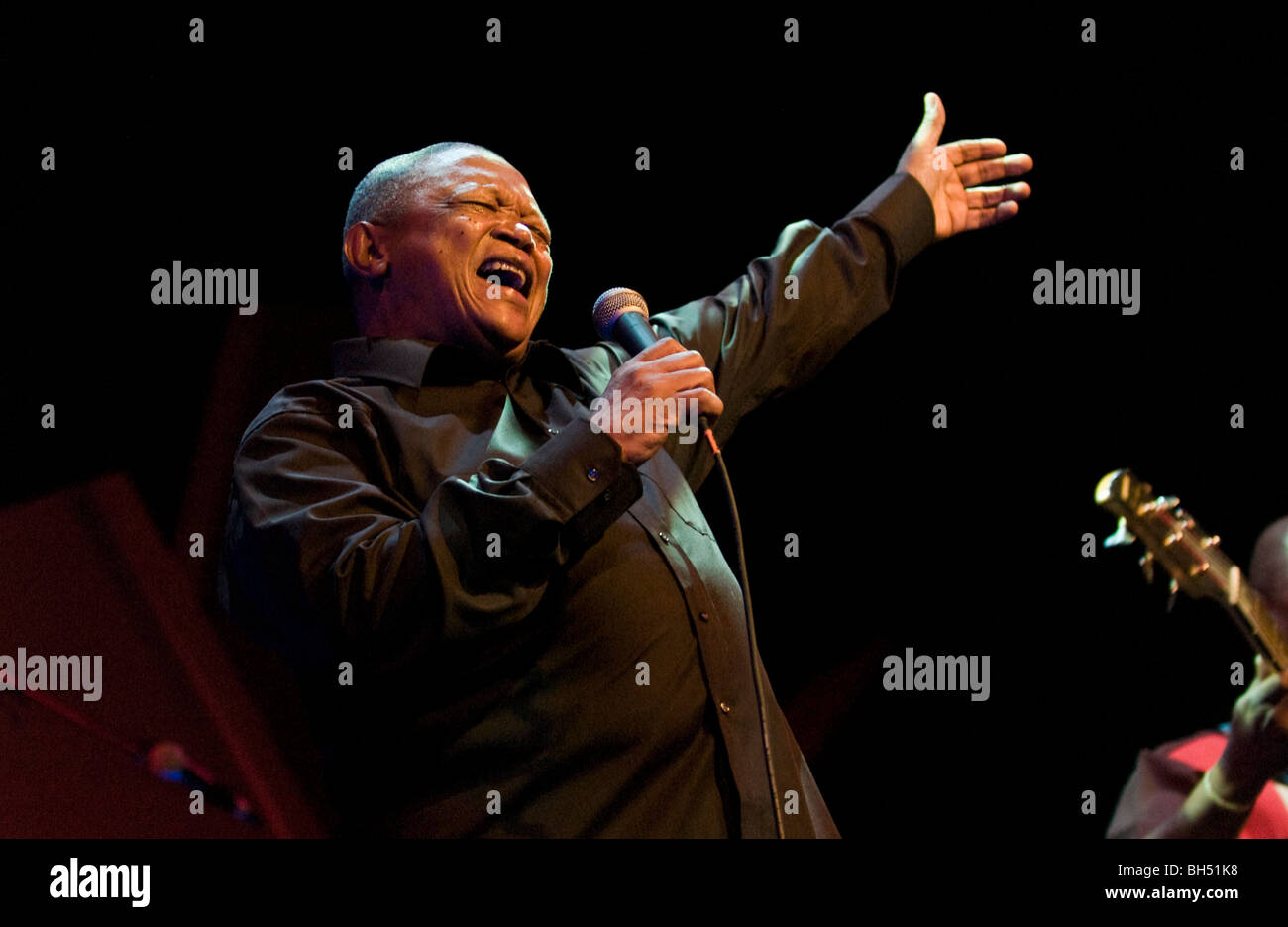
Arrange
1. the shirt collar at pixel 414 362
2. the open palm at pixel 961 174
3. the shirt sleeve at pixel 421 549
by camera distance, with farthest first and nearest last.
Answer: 1. the open palm at pixel 961 174
2. the shirt collar at pixel 414 362
3. the shirt sleeve at pixel 421 549

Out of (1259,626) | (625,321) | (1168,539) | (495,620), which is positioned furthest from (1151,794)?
(495,620)

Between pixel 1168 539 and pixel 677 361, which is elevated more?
pixel 677 361

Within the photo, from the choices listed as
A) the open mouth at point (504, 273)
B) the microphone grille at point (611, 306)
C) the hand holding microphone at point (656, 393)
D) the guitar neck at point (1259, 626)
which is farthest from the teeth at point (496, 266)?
the guitar neck at point (1259, 626)

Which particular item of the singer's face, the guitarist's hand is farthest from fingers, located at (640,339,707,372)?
the guitarist's hand

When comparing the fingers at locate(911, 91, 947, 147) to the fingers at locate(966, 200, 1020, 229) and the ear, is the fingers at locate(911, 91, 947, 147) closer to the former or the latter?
the fingers at locate(966, 200, 1020, 229)

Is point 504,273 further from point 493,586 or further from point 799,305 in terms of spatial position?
point 493,586

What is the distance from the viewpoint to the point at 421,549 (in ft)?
4.38

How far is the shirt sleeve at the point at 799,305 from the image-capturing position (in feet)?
6.43

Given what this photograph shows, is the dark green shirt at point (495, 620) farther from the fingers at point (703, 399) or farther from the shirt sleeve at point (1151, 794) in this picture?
the shirt sleeve at point (1151, 794)

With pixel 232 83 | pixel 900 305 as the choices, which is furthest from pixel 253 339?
pixel 900 305

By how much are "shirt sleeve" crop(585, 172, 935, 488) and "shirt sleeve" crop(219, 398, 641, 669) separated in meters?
0.55

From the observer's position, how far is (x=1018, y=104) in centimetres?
249

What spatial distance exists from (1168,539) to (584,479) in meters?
1.11

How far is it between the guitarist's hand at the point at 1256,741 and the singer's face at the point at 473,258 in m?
1.54
